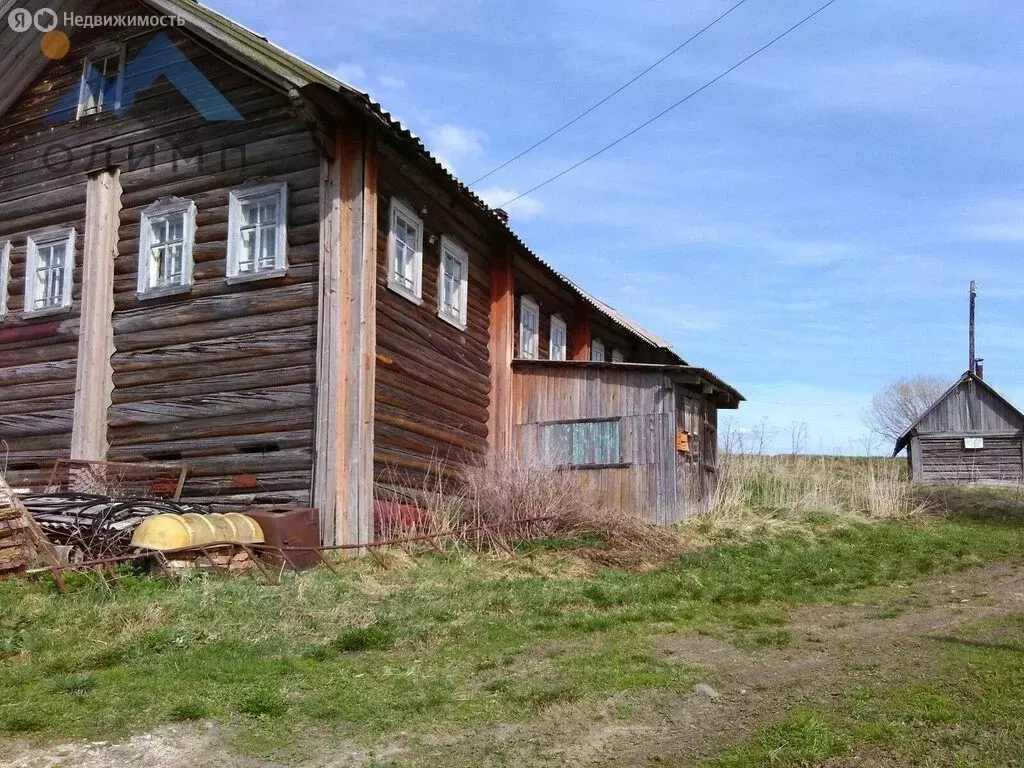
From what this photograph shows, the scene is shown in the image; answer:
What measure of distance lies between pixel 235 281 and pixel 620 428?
624 cm

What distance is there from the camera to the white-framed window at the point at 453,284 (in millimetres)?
14047

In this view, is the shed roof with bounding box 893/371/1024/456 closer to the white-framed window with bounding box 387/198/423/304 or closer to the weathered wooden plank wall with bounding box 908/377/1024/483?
the weathered wooden plank wall with bounding box 908/377/1024/483

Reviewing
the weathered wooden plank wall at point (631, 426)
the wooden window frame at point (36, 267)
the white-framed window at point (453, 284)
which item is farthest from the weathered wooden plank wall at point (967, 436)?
the wooden window frame at point (36, 267)

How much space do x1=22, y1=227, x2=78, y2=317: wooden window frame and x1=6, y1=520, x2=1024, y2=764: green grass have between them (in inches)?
236

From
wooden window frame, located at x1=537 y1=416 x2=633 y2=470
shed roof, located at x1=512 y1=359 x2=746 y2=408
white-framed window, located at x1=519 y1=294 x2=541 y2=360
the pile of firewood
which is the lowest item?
the pile of firewood

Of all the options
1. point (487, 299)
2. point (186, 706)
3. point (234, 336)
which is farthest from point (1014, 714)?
point (487, 299)

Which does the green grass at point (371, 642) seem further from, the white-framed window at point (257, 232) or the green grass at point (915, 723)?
the white-framed window at point (257, 232)

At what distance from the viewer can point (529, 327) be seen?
17438mm

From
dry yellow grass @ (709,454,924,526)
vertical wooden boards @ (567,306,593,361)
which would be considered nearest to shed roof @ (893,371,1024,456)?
dry yellow grass @ (709,454,924,526)

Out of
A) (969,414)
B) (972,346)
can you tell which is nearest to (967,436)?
(969,414)

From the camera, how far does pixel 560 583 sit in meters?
9.56

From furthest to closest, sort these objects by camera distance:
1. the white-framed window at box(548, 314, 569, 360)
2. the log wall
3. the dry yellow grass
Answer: the white-framed window at box(548, 314, 569, 360), the dry yellow grass, the log wall

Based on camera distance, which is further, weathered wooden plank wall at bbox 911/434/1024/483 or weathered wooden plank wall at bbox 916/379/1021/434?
weathered wooden plank wall at bbox 916/379/1021/434

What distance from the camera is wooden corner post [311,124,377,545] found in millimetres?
11125
